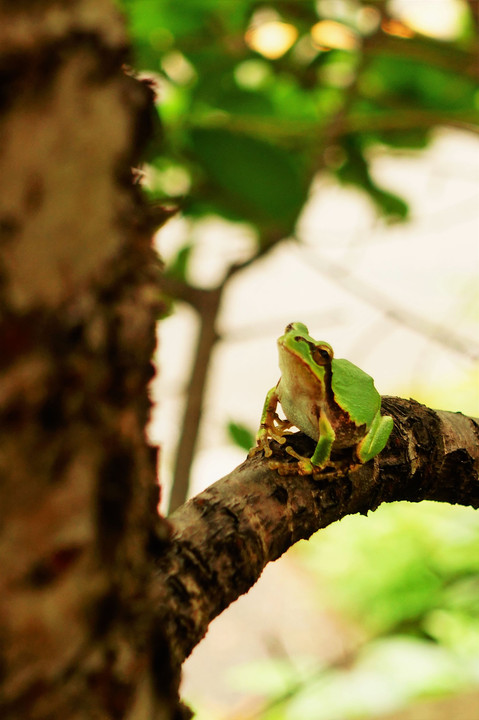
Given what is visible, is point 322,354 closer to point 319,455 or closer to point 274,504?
point 319,455

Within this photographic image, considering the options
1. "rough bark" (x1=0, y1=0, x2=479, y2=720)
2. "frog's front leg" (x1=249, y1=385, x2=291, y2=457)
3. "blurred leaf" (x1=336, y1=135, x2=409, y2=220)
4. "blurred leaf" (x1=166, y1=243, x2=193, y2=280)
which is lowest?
"blurred leaf" (x1=166, y1=243, x2=193, y2=280)

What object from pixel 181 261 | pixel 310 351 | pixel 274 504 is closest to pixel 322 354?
pixel 310 351

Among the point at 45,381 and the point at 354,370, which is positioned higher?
the point at 45,381

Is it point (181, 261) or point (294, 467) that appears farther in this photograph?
point (181, 261)

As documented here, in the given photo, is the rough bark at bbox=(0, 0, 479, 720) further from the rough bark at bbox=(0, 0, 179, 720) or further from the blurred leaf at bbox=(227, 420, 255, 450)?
the blurred leaf at bbox=(227, 420, 255, 450)

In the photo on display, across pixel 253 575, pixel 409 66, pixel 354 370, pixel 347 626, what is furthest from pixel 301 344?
pixel 347 626

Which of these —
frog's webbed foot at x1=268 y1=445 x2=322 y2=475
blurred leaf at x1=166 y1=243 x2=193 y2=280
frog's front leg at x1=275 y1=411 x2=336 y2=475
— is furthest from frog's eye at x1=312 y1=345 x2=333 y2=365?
blurred leaf at x1=166 y1=243 x2=193 y2=280

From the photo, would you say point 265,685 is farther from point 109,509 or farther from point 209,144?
point 109,509
